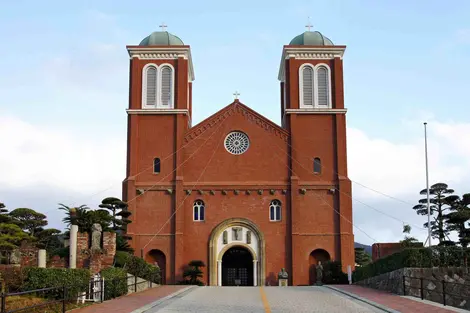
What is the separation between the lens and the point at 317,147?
47.5 m

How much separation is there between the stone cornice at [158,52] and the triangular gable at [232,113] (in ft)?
16.8

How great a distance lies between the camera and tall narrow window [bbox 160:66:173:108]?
48281 millimetres

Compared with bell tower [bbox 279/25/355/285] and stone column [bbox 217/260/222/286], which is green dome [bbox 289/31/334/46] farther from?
stone column [bbox 217/260/222/286]

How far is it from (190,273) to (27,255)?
18.5 metres

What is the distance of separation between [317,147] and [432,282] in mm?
21891

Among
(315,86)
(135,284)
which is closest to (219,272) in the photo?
(315,86)

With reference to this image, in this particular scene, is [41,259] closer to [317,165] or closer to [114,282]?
[114,282]

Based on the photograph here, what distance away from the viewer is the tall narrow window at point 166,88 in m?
48.3

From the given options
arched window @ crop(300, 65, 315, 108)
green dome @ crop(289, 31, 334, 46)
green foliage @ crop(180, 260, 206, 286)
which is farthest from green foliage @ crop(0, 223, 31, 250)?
A: green dome @ crop(289, 31, 334, 46)

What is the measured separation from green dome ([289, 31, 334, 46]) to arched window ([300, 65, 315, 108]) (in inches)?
80.3

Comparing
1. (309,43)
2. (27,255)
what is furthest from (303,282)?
(27,255)

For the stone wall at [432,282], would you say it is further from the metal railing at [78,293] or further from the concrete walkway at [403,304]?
the metal railing at [78,293]

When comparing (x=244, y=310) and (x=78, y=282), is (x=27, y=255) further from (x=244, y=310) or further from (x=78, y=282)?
(x=244, y=310)

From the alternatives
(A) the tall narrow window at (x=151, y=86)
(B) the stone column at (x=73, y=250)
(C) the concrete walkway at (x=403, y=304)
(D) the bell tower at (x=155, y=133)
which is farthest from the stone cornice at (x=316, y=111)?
(B) the stone column at (x=73, y=250)
